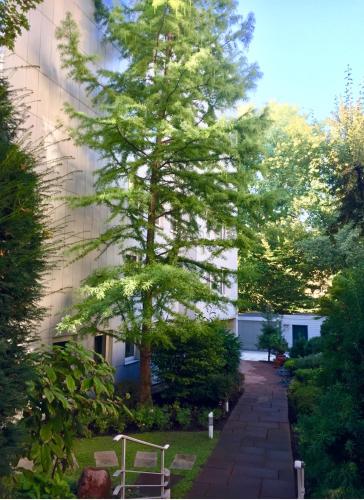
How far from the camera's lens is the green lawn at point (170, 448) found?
7.64 metres

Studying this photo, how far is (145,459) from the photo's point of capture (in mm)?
8352

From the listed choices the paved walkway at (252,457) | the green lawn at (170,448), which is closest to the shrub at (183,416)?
the green lawn at (170,448)

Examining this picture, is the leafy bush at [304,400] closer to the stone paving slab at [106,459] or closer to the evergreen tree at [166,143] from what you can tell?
the evergreen tree at [166,143]

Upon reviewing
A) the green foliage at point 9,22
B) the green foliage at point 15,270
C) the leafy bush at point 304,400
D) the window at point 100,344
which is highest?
the green foliage at point 9,22

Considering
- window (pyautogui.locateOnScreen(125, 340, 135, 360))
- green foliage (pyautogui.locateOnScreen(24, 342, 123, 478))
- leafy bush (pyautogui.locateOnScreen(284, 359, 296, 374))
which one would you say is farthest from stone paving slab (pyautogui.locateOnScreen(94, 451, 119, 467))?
leafy bush (pyautogui.locateOnScreen(284, 359, 296, 374))

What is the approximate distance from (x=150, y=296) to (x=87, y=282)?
157cm

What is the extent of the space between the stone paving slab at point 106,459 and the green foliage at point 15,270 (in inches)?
183

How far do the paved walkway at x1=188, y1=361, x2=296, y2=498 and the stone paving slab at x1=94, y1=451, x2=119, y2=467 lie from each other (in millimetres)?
1711

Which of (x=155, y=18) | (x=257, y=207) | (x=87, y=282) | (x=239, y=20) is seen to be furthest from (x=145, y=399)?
(x=239, y=20)

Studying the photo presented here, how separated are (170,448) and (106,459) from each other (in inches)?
60.3

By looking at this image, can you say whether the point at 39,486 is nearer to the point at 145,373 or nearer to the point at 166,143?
the point at 145,373

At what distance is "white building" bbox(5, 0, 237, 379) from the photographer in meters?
9.82

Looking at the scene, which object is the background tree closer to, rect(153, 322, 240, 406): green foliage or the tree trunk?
rect(153, 322, 240, 406): green foliage

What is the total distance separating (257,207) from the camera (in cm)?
1029
